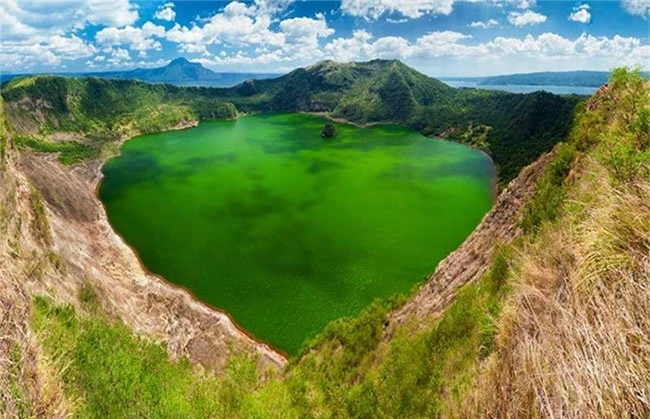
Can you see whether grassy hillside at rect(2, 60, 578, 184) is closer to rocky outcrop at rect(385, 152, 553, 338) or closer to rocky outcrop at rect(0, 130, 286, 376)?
rocky outcrop at rect(0, 130, 286, 376)

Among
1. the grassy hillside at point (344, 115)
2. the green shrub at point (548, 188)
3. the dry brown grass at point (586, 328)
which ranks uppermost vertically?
the dry brown grass at point (586, 328)

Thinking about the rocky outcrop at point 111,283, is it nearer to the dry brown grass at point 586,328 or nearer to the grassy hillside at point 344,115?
the dry brown grass at point 586,328

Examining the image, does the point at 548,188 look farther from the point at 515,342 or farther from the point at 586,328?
the point at 586,328

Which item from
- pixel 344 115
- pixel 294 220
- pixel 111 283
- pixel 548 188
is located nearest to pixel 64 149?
pixel 294 220

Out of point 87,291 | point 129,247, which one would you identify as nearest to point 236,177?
point 129,247

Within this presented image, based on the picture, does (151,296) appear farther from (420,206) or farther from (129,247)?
(420,206)

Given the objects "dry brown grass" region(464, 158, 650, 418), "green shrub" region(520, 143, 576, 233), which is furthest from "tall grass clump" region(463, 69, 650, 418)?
"green shrub" region(520, 143, 576, 233)

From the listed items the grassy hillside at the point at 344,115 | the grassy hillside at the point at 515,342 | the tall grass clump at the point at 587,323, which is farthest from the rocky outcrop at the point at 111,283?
the grassy hillside at the point at 344,115
